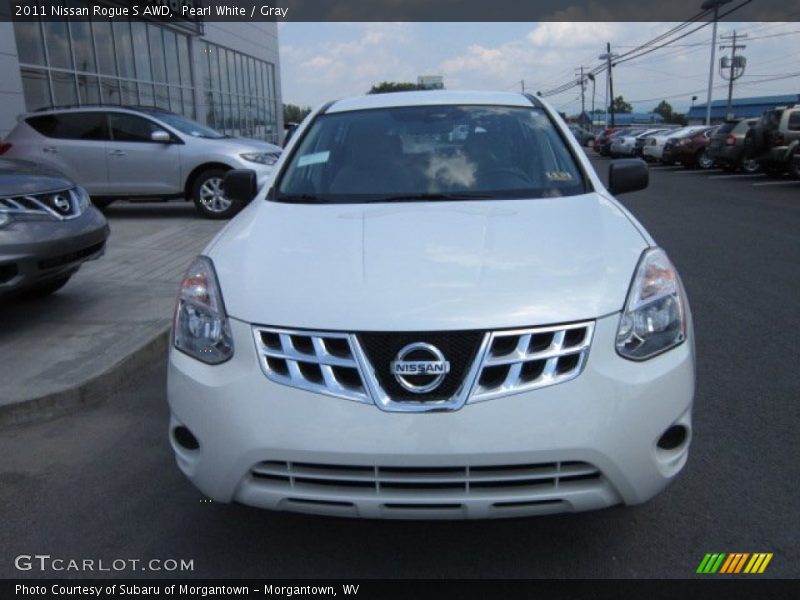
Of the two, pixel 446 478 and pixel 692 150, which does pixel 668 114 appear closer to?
pixel 692 150

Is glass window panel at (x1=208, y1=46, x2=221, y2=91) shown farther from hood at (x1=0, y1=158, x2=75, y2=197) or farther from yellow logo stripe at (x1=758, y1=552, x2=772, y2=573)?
yellow logo stripe at (x1=758, y1=552, x2=772, y2=573)

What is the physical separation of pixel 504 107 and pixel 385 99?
715 millimetres

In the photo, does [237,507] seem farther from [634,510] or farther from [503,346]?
[634,510]

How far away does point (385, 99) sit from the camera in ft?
13.7

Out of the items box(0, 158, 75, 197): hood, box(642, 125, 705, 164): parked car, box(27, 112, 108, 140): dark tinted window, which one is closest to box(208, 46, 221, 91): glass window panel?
box(27, 112, 108, 140): dark tinted window

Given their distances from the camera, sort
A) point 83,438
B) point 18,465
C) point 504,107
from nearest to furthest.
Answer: point 18,465
point 83,438
point 504,107

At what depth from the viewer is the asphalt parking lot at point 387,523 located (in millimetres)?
2527

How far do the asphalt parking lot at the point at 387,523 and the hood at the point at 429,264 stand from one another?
924 mm

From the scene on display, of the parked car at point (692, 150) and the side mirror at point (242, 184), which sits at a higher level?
the side mirror at point (242, 184)

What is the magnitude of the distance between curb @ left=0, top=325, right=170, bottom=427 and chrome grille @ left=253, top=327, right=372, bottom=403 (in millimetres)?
2153

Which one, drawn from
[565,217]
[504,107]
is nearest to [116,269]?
[504,107]

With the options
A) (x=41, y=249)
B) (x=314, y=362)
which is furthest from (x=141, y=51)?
(x=314, y=362)

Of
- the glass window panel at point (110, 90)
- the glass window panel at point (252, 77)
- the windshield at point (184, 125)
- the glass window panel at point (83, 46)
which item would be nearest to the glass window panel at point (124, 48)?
the glass window panel at point (110, 90)

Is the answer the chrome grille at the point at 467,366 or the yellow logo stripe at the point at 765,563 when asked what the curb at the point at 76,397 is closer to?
the chrome grille at the point at 467,366
